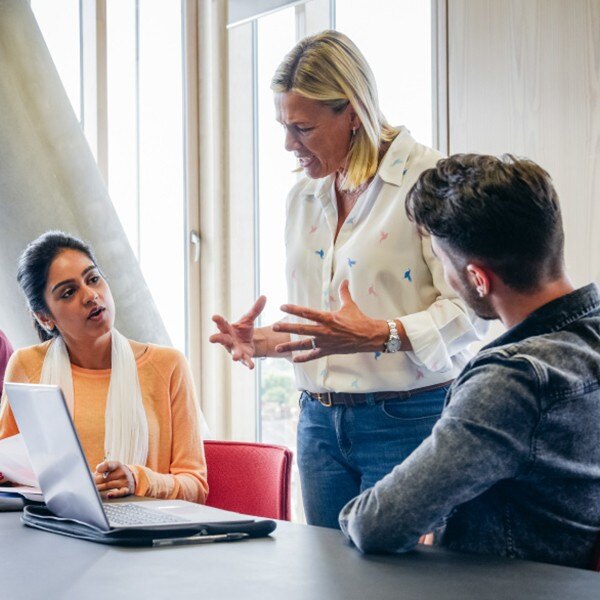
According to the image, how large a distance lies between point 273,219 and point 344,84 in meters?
1.93

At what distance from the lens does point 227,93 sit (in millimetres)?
3912

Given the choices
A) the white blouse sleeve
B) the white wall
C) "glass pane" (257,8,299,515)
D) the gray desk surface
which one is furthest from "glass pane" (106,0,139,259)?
the gray desk surface

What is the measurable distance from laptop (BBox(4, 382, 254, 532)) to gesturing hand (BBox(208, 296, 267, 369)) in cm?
45

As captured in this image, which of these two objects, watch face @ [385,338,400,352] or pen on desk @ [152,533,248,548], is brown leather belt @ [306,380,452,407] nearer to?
watch face @ [385,338,400,352]

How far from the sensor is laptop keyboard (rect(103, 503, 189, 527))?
1.49 metres

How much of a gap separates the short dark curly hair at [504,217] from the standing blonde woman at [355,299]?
0.47 m

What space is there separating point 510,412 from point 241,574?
1.32 ft

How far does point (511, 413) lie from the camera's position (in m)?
1.20

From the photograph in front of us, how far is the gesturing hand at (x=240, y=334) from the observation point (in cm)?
206

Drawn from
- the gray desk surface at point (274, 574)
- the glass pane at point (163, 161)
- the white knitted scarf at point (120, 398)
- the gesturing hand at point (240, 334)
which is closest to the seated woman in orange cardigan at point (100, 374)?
the white knitted scarf at point (120, 398)

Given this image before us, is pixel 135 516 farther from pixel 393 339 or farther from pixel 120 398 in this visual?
pixel 120 398

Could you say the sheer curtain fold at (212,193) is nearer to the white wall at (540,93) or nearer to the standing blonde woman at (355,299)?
the white wall at (540,93)

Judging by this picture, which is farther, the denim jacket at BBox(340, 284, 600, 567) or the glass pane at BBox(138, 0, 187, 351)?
the glass pane at BBox(138, 0, 187, 351)

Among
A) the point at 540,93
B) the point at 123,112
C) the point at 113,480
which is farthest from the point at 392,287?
the point at 123,112
